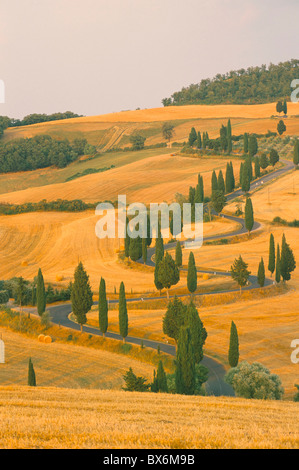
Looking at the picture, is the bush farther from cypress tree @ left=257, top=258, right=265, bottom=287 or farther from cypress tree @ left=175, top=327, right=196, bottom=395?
cypress tree @ left=257, top=258, right=265, bottom=287

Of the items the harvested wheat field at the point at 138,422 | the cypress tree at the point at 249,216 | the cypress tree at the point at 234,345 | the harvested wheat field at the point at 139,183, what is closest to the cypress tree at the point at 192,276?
the cypress tree at the point at 234,345

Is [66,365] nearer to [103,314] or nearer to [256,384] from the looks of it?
[103,314]

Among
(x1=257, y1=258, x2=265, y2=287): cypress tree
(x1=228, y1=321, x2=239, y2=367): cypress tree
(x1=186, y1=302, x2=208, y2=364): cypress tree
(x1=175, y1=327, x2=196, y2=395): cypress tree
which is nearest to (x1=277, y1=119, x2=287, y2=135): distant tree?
(x1=257, y1=258, x2=265, y2=287): cypress tree

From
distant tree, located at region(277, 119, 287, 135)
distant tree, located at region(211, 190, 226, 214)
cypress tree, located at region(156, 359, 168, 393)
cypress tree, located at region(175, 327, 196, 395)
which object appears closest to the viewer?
cypress tree, located at region(156, 359, 168, 393)

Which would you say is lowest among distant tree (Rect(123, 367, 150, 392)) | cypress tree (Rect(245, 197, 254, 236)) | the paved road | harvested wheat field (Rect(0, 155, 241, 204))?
the paved road

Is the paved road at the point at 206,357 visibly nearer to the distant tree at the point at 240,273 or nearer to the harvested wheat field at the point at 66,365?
the distant tree at the point at 240,273
